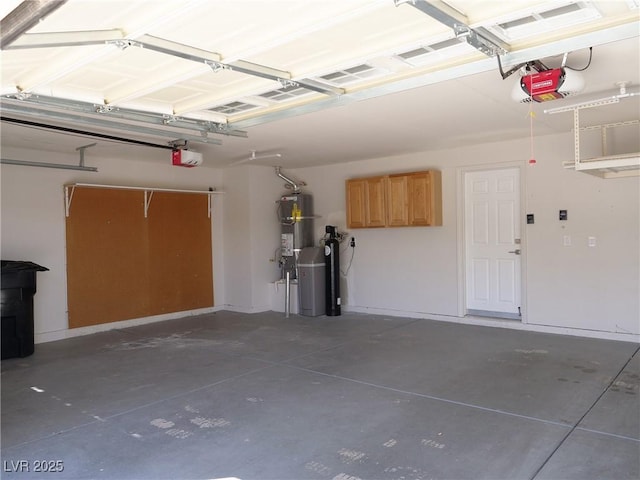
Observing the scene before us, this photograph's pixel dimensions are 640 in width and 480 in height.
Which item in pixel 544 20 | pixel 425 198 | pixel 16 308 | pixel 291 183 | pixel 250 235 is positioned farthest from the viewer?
pixel 291 183

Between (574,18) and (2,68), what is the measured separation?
3469 mm

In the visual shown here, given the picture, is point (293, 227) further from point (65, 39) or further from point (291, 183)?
point (65, 39)

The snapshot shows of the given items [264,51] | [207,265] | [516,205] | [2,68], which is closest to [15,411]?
[2,68]

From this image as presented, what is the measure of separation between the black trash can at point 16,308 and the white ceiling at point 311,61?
150 centimetres

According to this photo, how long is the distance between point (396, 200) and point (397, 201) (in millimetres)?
23

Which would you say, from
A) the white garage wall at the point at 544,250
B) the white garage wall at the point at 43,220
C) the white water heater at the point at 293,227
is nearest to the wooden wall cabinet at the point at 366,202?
the white garage wall at the point at 544,250

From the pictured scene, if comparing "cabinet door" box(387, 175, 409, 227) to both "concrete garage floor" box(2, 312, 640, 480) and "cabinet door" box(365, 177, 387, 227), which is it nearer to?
"cabinet door" box(365, 177, 387, 227)

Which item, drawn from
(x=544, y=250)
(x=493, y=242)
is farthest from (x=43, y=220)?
(x=544, y=250)

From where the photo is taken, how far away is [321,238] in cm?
828

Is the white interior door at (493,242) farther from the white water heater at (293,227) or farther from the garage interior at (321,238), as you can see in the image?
the white water heater at (293,227)

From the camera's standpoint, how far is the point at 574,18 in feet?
8.64

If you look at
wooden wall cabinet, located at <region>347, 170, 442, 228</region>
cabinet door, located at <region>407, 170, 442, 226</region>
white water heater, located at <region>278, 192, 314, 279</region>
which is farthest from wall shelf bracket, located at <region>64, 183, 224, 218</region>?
cabinet door, located at <region>407, 170, 442, 226</region>

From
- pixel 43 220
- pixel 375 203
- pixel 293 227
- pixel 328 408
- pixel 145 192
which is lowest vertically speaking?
pixel 328 408

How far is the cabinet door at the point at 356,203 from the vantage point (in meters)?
7.43
